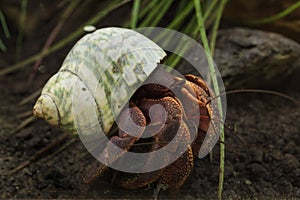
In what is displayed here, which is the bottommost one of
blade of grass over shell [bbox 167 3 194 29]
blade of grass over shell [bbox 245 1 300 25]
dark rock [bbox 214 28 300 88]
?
dark rock [bbox 214 28 300 88]

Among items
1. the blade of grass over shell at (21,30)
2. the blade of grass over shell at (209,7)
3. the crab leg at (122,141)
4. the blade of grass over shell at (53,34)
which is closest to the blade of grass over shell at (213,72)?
the blade of grass over shell at (209,7)

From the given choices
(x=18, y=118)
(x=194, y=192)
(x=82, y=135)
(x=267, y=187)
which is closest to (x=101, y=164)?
(x=82, y=135)

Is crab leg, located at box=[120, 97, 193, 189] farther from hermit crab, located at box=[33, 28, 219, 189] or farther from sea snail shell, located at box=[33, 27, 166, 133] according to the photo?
sea snail shell, located at box=[33, 27, 166, 133]

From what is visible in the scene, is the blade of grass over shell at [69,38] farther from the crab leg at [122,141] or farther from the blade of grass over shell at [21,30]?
the crab leg at [122,141]

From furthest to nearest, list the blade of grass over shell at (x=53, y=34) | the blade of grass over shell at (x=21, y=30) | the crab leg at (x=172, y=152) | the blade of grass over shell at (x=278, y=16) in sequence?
the blade of grass over shell at (x=21, y=30) → the blade of grass over shell at (x=53, y=34) → the blade of grass over shell at (x=278, y=16) → the crab leg at (x=172, y=152)

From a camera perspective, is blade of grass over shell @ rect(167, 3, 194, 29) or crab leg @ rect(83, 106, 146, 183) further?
blade of grass over shell @ rect(167, 3, 194, 29)

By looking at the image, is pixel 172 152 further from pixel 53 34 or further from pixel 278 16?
pixel 53 34

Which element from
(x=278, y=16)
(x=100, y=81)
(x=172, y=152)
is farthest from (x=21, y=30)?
(x=172, y=152)

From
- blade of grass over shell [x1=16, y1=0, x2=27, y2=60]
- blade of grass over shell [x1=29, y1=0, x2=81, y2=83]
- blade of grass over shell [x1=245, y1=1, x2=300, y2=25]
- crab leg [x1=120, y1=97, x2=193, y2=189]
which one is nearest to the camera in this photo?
crab leg [x1=120, y1=97, x2=193, y2=189]

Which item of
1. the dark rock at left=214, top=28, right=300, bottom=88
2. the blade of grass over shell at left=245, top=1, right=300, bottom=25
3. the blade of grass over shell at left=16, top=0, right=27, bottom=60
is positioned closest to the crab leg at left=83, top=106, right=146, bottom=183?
the dark rock at left=214, top=28, right=300, bottom=88
